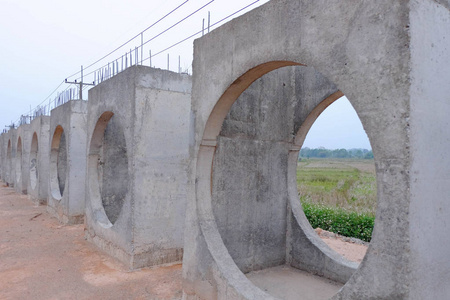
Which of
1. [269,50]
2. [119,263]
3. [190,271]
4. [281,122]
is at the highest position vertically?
[269,50]

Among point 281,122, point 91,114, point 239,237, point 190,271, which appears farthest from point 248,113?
point 91,114

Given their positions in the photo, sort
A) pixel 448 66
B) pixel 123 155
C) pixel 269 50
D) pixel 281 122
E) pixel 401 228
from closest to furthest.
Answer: pixel 401 228 < pixel 448 66 < pixel 269 50 < pixel 281 122 < pixel 123 155

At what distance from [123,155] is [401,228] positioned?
7.97 meters

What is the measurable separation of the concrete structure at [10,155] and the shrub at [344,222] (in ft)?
57.6

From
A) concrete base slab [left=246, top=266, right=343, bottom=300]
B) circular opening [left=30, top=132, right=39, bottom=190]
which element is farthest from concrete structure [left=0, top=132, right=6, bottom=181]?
concrete base slab [left=246, top=266, right=343, bottom=300]

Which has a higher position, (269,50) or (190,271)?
(269,50)

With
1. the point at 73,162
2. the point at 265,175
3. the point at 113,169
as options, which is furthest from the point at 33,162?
the point at 265,175

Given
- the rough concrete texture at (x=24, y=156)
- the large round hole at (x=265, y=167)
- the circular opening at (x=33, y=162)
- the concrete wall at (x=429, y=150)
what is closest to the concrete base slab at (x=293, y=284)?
the large round hole at (x=265, y=167)

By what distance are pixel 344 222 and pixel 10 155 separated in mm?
20511

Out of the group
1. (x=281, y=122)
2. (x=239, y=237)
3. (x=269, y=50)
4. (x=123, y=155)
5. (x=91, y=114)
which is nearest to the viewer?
(x=269, y=50)

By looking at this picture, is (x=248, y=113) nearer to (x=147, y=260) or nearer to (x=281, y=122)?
(x=281, y=122)

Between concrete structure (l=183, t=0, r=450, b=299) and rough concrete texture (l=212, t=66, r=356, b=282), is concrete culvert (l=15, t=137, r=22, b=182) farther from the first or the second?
concrete structure (l=183, t=0, r=450, b=299)

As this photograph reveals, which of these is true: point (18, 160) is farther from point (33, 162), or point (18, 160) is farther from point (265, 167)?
point (265, 167)

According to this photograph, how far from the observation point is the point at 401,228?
2293 millimetres
